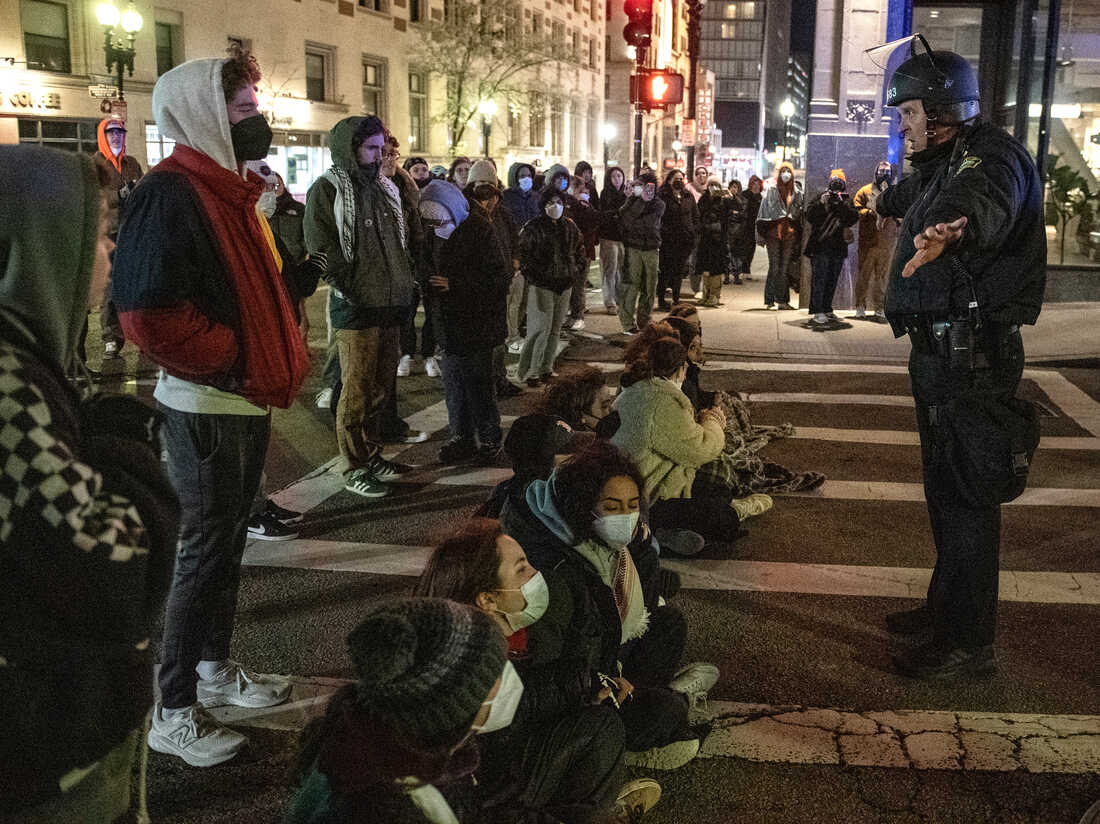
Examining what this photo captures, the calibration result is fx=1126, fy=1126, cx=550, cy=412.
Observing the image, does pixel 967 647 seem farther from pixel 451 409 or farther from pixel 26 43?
pixel 26 43

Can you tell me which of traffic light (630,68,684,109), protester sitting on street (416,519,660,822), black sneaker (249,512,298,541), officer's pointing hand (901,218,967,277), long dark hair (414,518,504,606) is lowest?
black sneaker (249,512,298,541)

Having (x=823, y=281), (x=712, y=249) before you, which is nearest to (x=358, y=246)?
(x=823, y=281)

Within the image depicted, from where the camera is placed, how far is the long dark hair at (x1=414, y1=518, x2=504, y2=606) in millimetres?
3057

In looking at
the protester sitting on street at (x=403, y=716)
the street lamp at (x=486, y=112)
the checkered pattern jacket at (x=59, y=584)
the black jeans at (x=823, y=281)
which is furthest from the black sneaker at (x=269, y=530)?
the street lamp at (x=486, y=112)

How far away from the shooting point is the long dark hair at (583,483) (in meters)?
3.89

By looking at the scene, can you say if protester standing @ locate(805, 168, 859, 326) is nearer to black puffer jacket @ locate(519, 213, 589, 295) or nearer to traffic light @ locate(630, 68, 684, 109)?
black puffer jacket @ locate(519, 213, 589, 295)

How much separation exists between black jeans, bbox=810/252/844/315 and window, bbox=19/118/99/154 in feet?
53.8

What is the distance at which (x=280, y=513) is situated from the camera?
649cm

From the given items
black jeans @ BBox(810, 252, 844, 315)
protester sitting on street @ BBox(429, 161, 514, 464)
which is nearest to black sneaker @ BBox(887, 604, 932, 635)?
protester sitting on street @ BBox(429, 161, 514, 464)

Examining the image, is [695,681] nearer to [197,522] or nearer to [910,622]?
[910,622]

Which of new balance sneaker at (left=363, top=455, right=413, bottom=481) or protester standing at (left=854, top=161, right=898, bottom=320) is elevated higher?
protester standing at (left=854, top=161, right=898, bottom=320)

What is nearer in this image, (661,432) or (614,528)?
(614,528)

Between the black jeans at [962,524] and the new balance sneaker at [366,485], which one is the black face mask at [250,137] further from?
the new balance sneaker at [366,485]

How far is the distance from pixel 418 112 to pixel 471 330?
35.3 m
